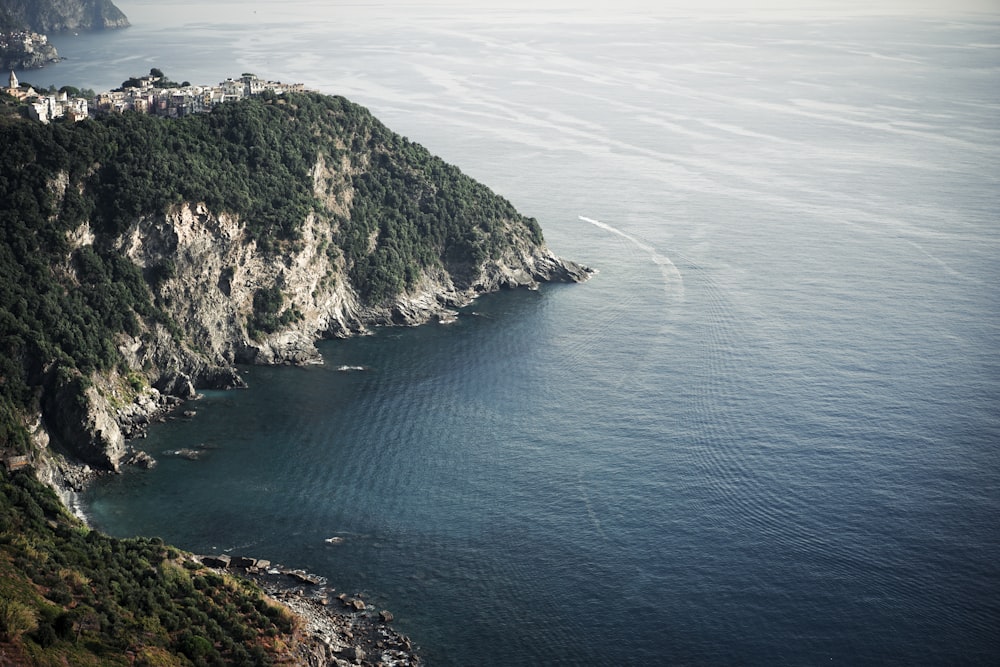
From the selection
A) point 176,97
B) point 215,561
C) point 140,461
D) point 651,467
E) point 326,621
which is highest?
point 176,97

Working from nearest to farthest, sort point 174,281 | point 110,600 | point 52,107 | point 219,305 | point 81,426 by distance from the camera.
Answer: point 110,600
point 81,426
point 174,281
point 219,305
point 52,107

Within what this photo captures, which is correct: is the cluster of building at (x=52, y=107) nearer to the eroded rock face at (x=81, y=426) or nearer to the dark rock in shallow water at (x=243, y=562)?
the eroded rock face at (x=81, y=426)

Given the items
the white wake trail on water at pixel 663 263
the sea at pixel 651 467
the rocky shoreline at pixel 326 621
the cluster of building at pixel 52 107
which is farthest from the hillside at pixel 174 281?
the white wake trail on water at pixel 663 263

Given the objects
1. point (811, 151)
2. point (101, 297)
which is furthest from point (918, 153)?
point (101, 297)

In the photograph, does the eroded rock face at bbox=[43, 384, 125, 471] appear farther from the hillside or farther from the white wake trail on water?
the white wake trail on water

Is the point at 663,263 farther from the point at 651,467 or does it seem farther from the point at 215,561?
the point at 215,561

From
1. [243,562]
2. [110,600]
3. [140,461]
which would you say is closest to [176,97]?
[140,461]

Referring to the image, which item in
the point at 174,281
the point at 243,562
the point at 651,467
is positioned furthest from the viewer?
the point at 174,281

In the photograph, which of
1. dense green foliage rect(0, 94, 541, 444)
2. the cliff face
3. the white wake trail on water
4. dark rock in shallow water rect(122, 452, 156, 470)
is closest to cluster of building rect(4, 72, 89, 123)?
dense green foliage rect(0, 94, 541, 444)
